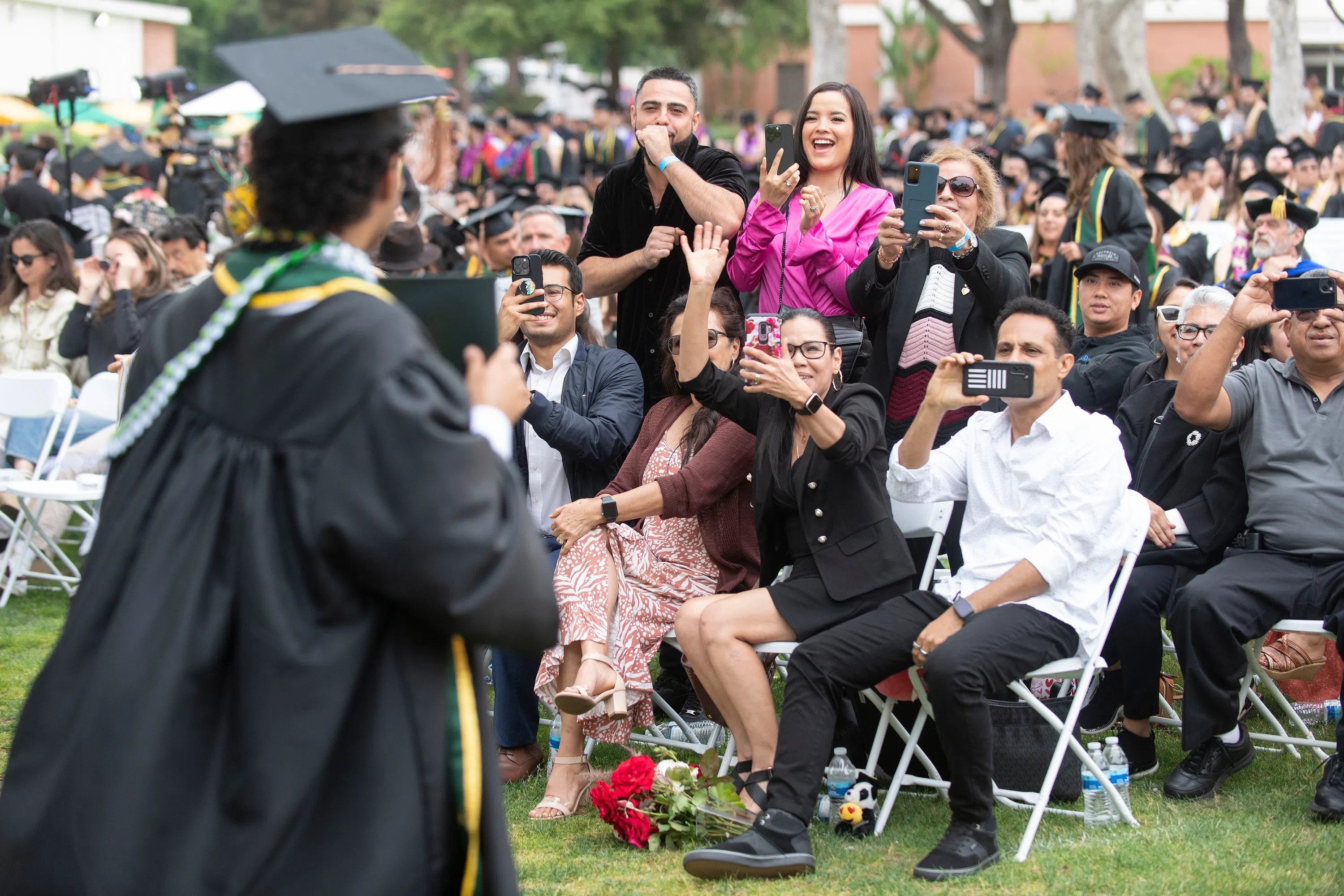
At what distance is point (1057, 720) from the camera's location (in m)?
4.06

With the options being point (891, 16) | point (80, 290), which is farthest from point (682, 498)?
point (891, 16)

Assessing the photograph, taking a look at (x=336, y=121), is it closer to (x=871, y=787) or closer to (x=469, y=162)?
(x=871, y=787)

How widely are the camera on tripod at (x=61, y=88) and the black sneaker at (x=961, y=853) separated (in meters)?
10.5

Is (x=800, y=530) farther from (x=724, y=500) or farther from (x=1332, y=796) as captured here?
(x=1332, y=796)

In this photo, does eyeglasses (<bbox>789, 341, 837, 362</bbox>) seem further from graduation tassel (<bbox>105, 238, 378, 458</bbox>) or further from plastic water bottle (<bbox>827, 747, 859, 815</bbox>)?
graduation tassel (<bbox>105, 238, 378, 458</bbox>)

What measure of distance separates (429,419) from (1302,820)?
11.0ft

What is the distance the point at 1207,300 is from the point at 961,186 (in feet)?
3.35

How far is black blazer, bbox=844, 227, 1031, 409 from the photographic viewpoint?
193 inches

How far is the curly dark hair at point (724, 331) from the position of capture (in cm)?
495

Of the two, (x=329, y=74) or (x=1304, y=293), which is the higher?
(x=329, y=74)

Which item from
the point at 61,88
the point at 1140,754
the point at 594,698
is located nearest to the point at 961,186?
the point at 1140,754

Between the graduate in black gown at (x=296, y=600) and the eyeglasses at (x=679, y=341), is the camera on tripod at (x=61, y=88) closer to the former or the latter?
the eyeglasses at (x=679, y=341)

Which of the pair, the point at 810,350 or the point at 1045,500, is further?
the point at 810,350

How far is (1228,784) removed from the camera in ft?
14.9
